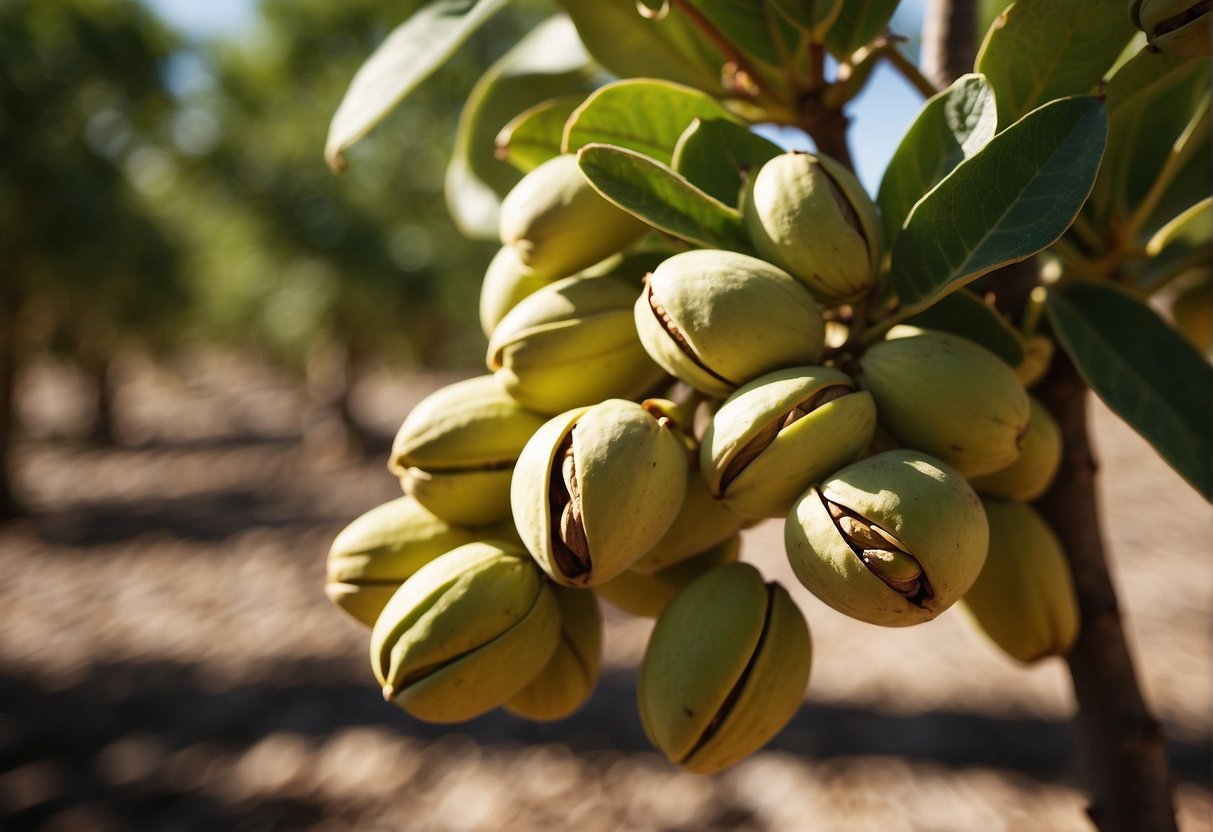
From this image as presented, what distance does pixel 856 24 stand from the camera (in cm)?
60

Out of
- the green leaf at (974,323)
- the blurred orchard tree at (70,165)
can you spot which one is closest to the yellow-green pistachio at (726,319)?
the green leaf at (974,323)

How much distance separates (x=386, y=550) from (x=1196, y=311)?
701 millimetres

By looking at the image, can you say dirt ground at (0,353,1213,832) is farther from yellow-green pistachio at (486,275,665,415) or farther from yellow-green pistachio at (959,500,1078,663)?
yellow-green pistachio at (486,275,665,415)

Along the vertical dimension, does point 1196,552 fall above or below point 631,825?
below

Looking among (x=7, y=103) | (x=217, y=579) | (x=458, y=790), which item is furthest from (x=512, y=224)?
(x=7, y=103)

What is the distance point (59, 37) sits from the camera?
649 cm

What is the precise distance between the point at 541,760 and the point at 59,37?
21.9 feet

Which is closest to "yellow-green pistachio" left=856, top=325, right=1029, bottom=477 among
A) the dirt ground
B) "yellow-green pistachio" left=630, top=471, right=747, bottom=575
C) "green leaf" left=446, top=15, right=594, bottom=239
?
"yellow-green pistachio" left=630, top=471, right=747, bottom=575

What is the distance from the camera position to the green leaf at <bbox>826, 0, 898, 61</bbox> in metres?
0.59

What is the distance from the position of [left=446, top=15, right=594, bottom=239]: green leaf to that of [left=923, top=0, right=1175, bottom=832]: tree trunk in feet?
1.13

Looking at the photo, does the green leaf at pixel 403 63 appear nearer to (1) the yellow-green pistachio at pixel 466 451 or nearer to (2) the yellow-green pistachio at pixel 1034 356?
(1) the yellow-green pistachio at pixel 466 451

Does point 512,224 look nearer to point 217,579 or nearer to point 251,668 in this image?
point 251,668

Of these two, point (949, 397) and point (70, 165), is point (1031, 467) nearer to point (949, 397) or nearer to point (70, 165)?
point (949, 397)

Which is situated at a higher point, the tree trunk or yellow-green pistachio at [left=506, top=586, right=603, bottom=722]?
yellow-green pistachio at [left=506, top=586, right=603, bottom=722]
